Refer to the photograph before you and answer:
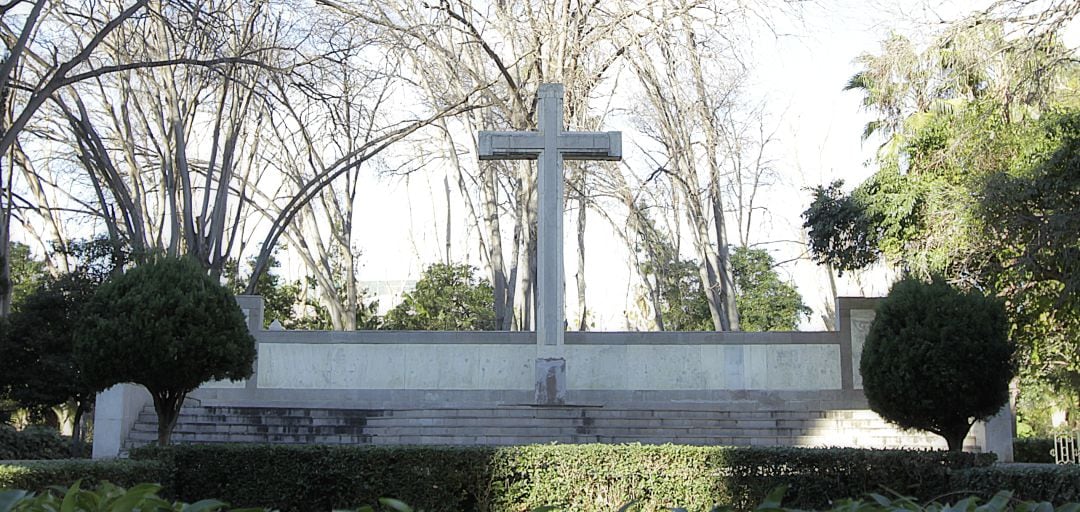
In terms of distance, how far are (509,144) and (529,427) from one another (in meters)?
4.51

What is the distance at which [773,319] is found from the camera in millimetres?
37031

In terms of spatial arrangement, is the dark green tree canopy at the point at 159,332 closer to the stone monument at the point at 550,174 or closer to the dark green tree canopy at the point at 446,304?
the stone monument at the point at 550,174

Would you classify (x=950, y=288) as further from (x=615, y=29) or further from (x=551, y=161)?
(x=615, y=29)

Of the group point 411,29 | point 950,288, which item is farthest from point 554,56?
point 950,288

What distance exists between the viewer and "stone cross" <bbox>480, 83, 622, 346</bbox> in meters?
17.8

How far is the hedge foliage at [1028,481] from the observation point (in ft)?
28.0

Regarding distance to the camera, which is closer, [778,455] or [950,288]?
[778,455]

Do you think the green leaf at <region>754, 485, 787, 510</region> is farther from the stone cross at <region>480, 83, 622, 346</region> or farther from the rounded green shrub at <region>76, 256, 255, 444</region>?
the stone cross at <region>480, 83, 622, 346</region>

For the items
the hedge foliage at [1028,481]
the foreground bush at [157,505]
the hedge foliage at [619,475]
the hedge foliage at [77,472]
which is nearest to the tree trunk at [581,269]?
the hedge foliage at [619,475]

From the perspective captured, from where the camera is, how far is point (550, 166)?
17.8 metres

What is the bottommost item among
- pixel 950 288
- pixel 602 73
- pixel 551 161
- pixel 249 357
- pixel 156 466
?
pixel 156 466

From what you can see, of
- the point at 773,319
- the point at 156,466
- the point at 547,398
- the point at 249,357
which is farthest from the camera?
the point at 773,319

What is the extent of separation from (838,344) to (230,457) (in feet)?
41.2

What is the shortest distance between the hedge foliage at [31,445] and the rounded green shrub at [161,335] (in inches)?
127
